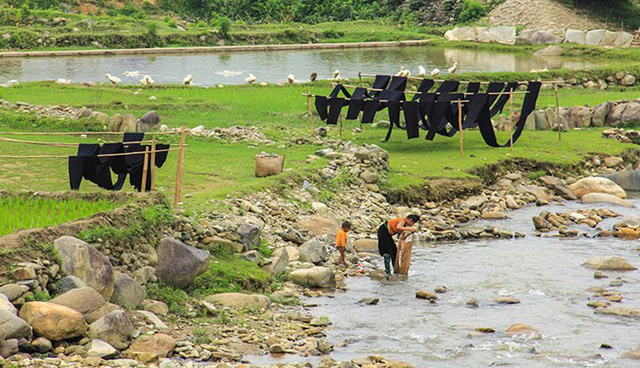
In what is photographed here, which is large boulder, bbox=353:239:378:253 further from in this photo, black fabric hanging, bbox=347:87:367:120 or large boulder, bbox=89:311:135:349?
black fabric hanging, bbox=347:87:367:120

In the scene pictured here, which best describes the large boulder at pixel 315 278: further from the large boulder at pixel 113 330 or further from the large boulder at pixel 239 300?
the large boulder at pixel 113 330

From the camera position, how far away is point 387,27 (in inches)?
2616

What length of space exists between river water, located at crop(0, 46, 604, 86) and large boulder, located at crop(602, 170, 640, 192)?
18.8m

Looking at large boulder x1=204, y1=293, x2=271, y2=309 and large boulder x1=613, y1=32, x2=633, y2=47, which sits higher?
large boulder x1=613, y1=32, x2=633, y2=47

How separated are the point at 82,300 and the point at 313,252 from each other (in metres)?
5.85

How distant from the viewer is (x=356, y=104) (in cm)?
2570

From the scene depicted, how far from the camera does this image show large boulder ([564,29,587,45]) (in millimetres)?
56469

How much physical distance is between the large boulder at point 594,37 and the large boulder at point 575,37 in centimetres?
23

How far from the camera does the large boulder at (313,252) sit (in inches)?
655

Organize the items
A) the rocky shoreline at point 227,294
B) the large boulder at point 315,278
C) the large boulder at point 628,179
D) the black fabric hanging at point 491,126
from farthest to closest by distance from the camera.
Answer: the black fabric hanging at point 491,126
the large boulder at point 628,179
the large boulder at point 315,278
the rocky shoreline at point 227,294

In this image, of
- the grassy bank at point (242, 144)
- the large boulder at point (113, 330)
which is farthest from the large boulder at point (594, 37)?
the large boulder at point (113, 330)

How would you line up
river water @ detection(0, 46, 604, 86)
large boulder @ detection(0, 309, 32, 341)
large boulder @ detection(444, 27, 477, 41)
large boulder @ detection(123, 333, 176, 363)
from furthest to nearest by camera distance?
large boulder @ detection(444, 27, 477, 41) → river water @ detection(0, 46, 604, 86) → large boulder @ detection(123, 333, 176, 363) → large boulder @ detection(0, 309, 32, 341)

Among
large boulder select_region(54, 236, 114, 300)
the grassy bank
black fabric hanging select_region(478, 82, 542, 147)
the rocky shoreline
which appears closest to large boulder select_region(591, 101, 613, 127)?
the grassy bank

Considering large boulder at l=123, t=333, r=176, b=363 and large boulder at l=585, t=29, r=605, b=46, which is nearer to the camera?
large boulder at l=123, t=333, r=176, b=363
